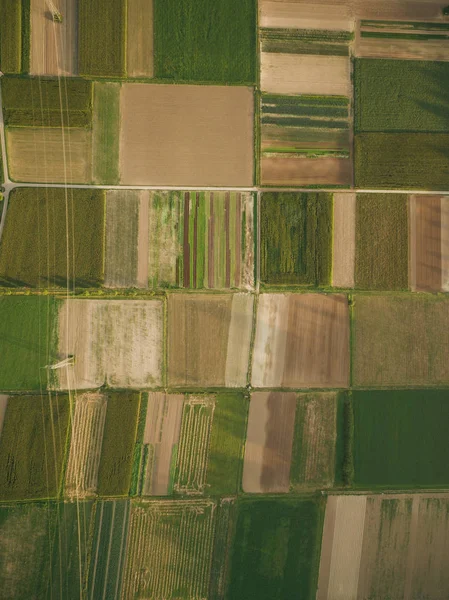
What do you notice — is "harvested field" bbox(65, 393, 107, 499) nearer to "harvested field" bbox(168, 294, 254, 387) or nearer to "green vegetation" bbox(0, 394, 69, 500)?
"green vegetation" bbox(0, 394, 69, 500)

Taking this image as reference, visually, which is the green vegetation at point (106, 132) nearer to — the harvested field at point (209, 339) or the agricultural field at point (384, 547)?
the harvested field at point (209, 339)

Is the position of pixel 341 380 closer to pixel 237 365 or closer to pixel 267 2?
pixel 237 365

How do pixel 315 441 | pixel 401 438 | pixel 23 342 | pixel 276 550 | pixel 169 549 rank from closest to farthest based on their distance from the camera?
pixel 23 342 → pixel 169 549 → pixel 276 550 → pixel 315 441 → pixel 401 438

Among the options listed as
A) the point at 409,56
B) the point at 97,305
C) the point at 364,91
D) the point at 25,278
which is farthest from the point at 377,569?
the point at 409,56

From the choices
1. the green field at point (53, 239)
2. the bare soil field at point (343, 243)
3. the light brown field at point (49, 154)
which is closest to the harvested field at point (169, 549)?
the green field at point (53, 239)

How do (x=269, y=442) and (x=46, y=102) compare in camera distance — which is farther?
(x=269, y=442)

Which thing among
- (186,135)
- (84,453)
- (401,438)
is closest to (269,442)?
(401,438)

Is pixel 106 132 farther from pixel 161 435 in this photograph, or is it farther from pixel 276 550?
pixel 276 550
